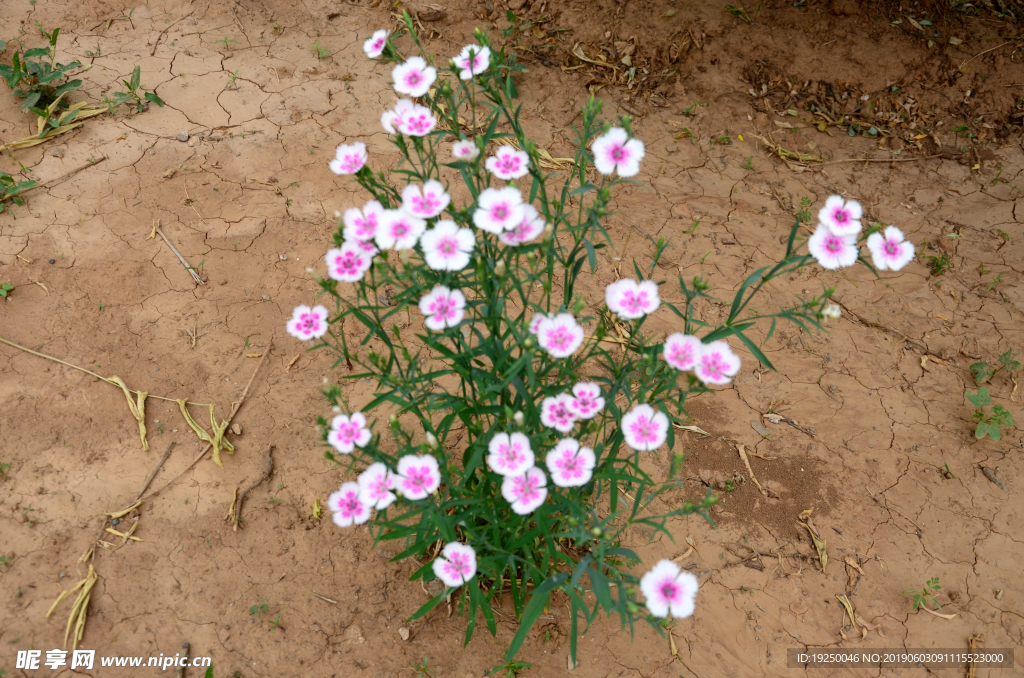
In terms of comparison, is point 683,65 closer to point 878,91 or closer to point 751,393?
point 878,91

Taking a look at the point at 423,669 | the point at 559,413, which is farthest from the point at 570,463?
the point at 423,669

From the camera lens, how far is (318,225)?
11.1ft

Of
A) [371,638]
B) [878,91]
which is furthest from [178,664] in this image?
[878,91]

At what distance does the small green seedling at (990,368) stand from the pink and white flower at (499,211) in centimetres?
272

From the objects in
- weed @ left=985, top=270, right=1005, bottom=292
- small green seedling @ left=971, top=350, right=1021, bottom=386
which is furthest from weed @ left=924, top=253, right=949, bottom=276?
small green seedling @ left=971, top=350, right=1021, bottom=386

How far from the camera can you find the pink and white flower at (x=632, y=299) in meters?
1.56

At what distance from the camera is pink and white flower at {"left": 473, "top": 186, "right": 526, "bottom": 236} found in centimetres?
152

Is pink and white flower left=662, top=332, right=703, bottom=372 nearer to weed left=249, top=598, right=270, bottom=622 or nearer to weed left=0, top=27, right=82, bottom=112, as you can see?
weed left=249, top=598, right=270, bottom=622

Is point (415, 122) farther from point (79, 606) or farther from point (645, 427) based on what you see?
point (79, 606)

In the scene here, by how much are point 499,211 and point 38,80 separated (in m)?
3.79

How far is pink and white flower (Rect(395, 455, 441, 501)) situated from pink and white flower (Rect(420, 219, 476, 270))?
0.50 meters

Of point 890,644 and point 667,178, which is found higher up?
point 667,178

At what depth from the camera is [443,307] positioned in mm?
1522

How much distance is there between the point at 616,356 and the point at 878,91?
298 cm
